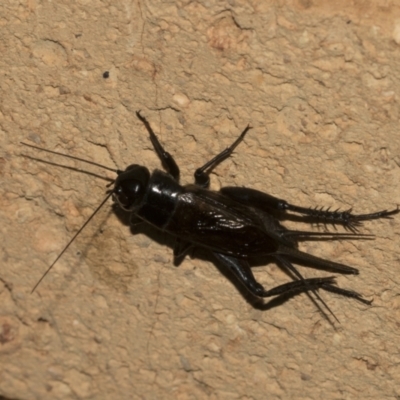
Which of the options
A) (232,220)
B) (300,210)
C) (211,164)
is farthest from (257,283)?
(211,164)

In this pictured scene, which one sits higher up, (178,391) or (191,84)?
(191,84)

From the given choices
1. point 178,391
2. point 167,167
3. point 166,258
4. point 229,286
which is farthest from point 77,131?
point 178,391

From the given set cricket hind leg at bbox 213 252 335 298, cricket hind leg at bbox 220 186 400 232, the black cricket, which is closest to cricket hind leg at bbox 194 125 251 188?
the black cricket

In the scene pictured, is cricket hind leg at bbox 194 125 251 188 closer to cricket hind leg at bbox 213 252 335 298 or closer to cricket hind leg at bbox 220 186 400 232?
cricket hind leg at bbox 220 186 400 232

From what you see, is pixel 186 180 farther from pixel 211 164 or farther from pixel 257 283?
pixel 257 283

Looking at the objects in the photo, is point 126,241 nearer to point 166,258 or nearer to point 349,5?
point 166,258

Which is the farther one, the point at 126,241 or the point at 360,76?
the point at 126,241
